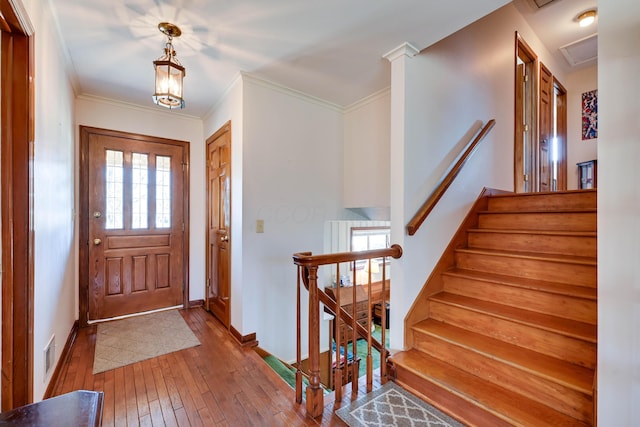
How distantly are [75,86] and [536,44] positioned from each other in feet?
17.9

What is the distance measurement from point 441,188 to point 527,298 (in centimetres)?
95

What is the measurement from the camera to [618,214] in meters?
1.07

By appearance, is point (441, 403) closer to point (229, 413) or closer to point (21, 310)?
point (229, 413)

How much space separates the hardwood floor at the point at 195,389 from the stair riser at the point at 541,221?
6.00 ft

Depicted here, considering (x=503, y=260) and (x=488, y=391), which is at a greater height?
(x=503, y=260)

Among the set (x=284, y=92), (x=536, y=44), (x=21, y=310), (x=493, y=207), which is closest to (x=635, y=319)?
(x=493, y=207)

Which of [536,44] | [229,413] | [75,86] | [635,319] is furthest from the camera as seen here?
[536,44]

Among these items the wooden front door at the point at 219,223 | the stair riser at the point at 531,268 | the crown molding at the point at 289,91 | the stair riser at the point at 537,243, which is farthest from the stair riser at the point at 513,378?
the crown molding at the point at 289,91

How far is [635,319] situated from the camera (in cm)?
104

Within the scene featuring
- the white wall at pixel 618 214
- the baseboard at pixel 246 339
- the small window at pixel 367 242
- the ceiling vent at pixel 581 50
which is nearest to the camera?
the white wall at pixel 618 214

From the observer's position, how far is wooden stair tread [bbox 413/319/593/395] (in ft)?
4.56

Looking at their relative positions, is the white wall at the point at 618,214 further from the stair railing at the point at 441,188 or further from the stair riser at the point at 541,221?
the stair riser at the point at 541,221

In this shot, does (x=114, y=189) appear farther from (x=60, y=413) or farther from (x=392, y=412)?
(x=392, y=412)

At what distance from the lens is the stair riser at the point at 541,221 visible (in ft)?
6.91
